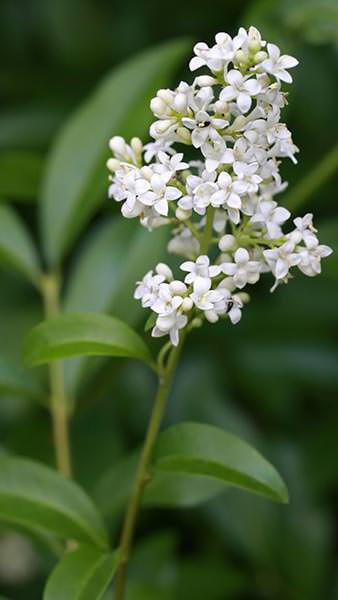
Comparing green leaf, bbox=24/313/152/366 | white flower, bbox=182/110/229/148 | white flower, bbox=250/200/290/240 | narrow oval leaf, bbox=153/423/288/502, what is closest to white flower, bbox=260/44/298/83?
white flower, bbox=182/110/229/148

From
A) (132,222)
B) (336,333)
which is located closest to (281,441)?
(336,333)

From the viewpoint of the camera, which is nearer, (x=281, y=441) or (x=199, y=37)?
(x=281, y=441)

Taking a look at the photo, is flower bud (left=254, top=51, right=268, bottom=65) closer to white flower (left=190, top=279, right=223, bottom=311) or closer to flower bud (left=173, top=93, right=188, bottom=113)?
flower bud (left=173, top=93, right=188, bottom=113)

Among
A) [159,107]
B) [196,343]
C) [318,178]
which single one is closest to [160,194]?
[159,107]

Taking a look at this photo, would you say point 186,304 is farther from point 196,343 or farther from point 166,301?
point 196,343

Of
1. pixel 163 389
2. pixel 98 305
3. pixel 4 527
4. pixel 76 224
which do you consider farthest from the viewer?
pixel 76 224

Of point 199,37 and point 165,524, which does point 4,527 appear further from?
point 199,37
